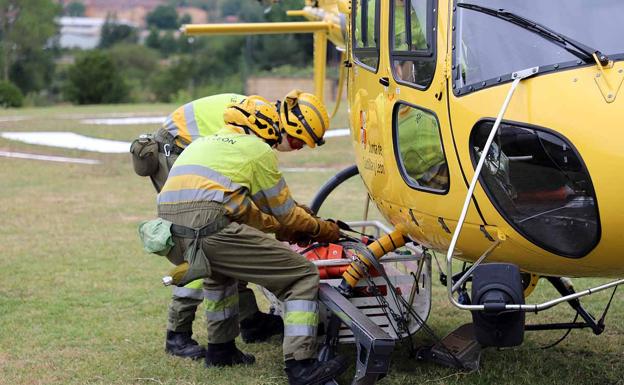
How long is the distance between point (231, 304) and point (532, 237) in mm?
2036

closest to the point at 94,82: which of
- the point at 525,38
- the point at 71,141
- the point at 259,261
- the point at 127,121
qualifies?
the point at 127,121

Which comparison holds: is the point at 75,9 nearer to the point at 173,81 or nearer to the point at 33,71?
the point at 33,71

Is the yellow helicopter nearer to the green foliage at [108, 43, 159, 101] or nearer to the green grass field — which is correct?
the green grass field

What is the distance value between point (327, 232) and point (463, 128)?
1.60 meters

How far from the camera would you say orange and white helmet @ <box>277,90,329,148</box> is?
561 cm

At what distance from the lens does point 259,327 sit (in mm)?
6562

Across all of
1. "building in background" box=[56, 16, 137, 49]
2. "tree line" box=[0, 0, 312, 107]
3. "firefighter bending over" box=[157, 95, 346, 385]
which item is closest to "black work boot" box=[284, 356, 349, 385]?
"firefighter bending over" box=[157, 95, 346, 385]

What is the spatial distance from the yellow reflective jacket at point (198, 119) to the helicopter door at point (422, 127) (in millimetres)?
1449

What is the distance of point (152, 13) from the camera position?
366 feet

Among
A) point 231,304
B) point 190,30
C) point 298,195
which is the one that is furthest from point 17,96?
point 231,304

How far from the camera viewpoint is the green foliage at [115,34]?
83125 mm

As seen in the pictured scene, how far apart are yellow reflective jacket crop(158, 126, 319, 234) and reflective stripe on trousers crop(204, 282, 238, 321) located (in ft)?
1.58

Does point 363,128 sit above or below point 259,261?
above

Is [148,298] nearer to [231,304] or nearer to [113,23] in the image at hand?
[231,304]
